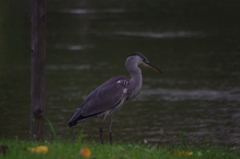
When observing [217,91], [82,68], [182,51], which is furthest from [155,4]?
[217,91]

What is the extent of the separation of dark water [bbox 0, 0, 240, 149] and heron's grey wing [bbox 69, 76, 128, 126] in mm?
1403

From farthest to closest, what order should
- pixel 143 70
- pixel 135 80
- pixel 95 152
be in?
1. pixel 143 70
2. pixel 135 80
3. pixel 95 152

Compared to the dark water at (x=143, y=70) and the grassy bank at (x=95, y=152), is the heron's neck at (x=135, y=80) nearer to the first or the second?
the dark water at (x=143, y=70)

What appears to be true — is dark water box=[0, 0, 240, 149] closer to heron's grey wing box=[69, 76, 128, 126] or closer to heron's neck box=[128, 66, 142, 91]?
heron's neck box=[128, 66, 142, 91]

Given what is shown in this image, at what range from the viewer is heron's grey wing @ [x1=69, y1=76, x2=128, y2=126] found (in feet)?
31.9

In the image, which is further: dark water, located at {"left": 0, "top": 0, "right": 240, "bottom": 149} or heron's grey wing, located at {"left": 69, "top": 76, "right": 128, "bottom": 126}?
dark water, located at {"left": 0, "top": 0, "right": 240, "bottom": 149}

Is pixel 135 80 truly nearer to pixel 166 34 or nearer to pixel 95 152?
pixel 95 152

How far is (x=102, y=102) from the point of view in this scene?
32.2 feet

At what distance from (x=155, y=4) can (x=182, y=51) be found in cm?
2787

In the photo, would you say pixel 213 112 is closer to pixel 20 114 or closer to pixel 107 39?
pixel 20 114

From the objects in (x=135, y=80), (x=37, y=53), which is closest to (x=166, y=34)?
(x=135, y=80)

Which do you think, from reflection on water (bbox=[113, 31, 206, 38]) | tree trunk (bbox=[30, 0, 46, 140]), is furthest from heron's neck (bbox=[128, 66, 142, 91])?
reflection on water (bbox=[113, 31, 206, 38])

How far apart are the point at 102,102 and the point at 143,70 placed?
1657 cm

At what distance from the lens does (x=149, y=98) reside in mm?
21344
